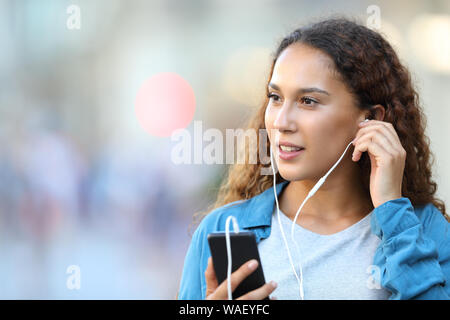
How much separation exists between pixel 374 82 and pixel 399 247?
0.53 m

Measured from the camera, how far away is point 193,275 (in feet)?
4.80

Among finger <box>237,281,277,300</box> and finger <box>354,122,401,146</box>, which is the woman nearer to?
finger <box>354,122,401,146</box>

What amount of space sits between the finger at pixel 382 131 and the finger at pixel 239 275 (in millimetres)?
554

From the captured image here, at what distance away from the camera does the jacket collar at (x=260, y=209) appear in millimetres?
1485

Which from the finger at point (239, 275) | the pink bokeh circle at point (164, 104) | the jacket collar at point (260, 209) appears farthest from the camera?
the pink bokeh circle at point (164, 104)

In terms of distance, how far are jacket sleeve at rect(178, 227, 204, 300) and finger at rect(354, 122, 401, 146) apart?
1.95 ft

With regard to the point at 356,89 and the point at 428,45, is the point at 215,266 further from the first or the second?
the point at 428,45

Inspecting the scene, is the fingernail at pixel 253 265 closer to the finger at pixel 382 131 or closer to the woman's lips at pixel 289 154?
the woman's lips at pixel 289 154

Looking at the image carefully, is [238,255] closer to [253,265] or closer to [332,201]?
[253,265]

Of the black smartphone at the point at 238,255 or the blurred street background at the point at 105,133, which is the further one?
the blurred street background at the point at 105,133

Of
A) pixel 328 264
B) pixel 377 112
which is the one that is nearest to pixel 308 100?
pixel 377 112

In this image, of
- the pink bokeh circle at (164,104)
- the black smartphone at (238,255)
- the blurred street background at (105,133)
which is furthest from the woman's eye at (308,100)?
the pink bokeh circle at (164,104)

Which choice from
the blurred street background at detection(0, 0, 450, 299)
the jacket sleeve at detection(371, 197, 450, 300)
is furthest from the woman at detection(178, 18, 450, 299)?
the blurred street background at detection(0, 0, 450, 299)
